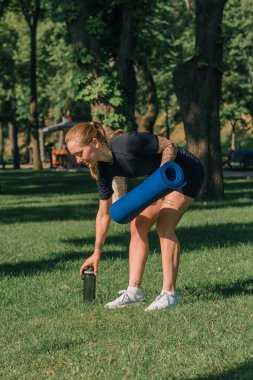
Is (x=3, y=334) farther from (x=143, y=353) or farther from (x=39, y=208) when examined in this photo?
(x=39, y=208)

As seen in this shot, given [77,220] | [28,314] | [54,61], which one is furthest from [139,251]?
[54,61]

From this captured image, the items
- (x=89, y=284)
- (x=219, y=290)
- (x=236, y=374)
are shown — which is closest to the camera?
(x=236, y=374)

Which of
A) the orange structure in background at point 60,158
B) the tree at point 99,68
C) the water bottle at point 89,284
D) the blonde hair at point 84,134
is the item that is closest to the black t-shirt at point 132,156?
the blonde hair at point 84,134

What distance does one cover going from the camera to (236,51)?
4959cm

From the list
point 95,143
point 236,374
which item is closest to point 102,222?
point 95,143

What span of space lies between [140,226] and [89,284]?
0.67 m

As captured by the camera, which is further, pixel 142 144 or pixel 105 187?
pixel 105 187

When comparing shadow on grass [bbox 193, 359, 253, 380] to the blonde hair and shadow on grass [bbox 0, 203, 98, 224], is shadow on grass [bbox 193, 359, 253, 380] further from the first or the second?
shadow on grass [bbox 0, 203, 98, 224]

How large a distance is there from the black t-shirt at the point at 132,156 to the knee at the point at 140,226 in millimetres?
474

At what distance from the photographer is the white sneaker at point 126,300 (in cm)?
749

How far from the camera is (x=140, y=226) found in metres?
7.50

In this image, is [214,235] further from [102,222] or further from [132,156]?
[132,156]

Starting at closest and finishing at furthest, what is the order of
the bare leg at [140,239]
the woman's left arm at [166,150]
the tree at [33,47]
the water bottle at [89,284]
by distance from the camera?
1. the woman's left arm at [166,150]
2. the bare leg at [140,239]
3. the water bottle at [89,284]
4. the tree at [33,47]

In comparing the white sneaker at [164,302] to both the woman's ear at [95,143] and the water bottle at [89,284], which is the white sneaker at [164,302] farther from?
the woman's ear at [95,143]
